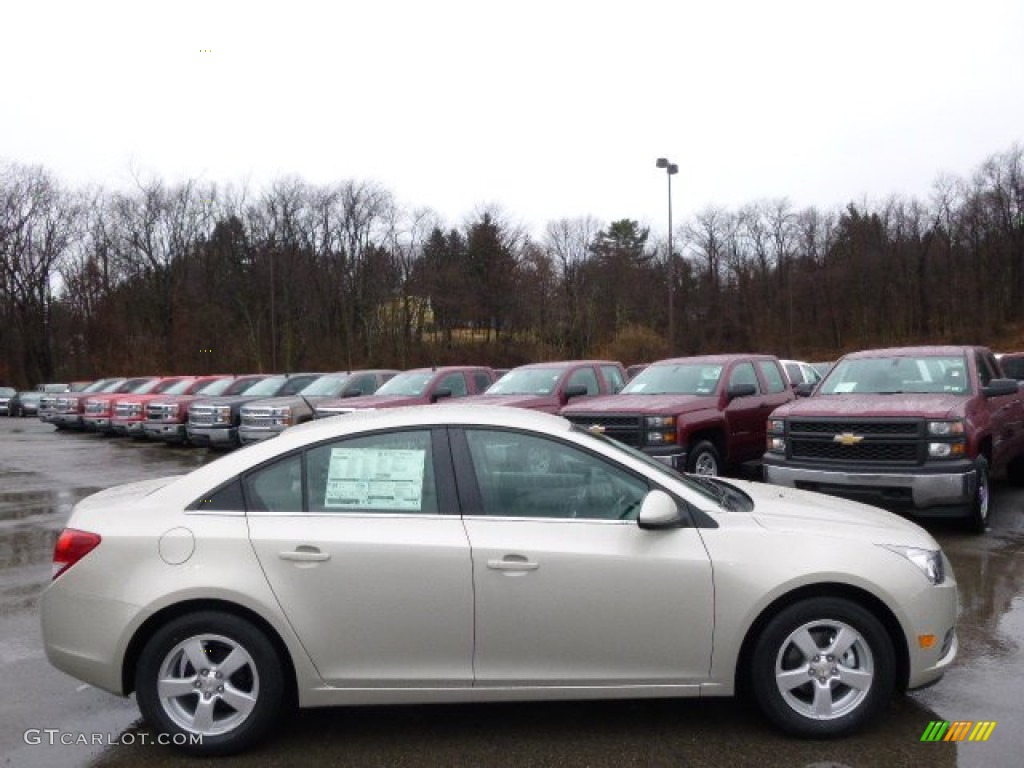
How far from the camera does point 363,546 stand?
12.6 ft

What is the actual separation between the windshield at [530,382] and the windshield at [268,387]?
8.46 m

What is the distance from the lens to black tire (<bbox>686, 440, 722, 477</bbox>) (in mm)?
10430

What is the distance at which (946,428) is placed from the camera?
7824 mm

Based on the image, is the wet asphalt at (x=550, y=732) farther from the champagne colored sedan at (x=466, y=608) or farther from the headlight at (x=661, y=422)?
the headlight at (x=661, y=422)

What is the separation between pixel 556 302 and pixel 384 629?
6329 cm

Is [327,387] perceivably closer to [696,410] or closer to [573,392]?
[573,392]

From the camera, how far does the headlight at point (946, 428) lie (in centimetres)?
781

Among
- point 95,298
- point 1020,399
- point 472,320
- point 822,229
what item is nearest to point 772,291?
point 822,229

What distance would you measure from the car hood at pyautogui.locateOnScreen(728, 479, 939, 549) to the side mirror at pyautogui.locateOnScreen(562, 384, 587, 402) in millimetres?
7617

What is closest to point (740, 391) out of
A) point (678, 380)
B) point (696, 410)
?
point (696, 410)

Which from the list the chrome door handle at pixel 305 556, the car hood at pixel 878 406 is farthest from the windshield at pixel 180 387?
the chrome door handle at pixel 305 556

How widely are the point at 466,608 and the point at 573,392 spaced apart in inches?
339

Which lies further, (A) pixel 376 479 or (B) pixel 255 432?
(B) pixel 255 432

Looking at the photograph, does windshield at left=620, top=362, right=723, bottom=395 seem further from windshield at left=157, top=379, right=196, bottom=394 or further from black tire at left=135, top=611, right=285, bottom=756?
windshield at left=157, top=379, right=196, bottom=394
